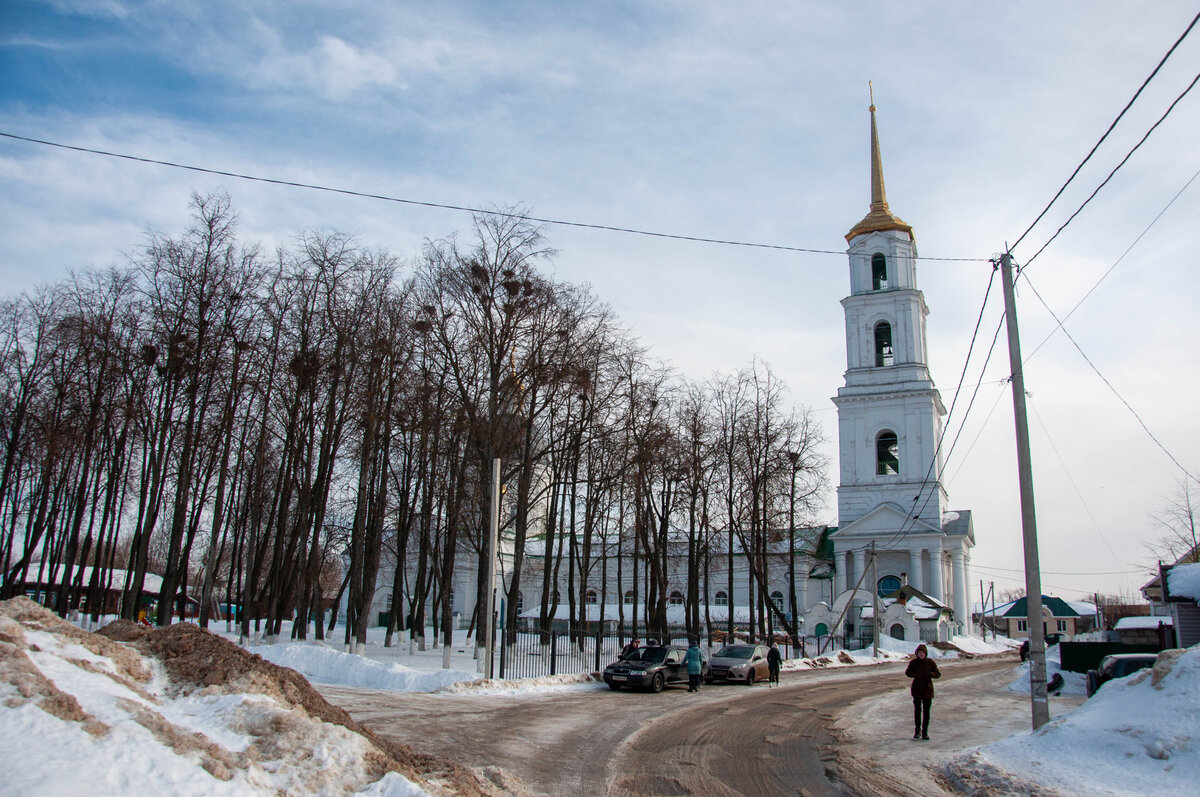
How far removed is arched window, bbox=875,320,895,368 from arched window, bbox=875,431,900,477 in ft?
15.4

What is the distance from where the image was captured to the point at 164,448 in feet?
84.6

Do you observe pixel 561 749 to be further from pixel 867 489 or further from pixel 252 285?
pixel 867 489

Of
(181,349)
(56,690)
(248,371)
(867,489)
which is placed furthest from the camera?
(867,489)

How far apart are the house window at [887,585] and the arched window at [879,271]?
18951 millimetres

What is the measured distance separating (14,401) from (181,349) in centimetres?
972

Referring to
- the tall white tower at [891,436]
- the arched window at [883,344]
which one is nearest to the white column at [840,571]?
the tall white tower at [891,436]

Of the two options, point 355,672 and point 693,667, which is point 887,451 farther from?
point 355,672

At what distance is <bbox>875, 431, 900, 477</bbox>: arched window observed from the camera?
52969 millimetres

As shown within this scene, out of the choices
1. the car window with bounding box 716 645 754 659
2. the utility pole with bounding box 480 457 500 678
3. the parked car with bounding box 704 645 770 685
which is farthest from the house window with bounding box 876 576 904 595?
the utility pole with bounding box 480 457 500 678

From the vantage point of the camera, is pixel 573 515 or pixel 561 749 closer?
pixel 561 749

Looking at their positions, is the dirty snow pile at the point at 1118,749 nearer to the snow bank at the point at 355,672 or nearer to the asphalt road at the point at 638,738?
the asphalt road at the point at 638,738

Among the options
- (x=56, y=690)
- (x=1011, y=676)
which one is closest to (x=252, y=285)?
(x=56, y=690)

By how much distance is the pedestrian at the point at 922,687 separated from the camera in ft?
42.4

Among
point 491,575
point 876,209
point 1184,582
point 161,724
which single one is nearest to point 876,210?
point 876,209
